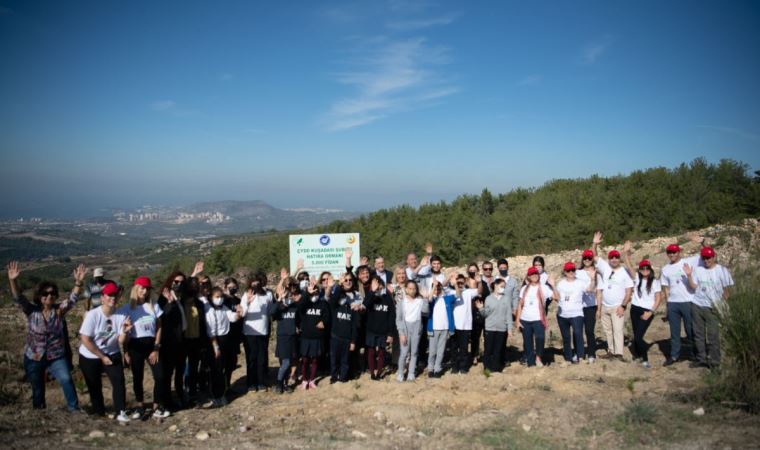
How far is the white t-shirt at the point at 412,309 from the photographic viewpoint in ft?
21.4

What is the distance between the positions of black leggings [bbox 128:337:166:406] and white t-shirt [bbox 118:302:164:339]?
2.8 inches

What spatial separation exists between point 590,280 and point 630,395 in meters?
1.81

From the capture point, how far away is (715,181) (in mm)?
23156

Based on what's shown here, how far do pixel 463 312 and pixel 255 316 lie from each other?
3.04 m

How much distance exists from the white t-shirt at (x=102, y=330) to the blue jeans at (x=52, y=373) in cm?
44

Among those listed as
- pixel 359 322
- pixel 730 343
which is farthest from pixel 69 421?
pixel 730 343

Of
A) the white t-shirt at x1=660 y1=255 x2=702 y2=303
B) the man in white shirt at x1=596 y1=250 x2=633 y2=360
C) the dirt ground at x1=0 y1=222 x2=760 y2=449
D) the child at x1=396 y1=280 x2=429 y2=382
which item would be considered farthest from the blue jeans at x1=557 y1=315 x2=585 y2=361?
the child at x1=396 y1=280 x2=429 y2=382

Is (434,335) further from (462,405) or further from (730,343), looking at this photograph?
(730,343)

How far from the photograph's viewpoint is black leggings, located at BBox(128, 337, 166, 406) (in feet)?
17.0

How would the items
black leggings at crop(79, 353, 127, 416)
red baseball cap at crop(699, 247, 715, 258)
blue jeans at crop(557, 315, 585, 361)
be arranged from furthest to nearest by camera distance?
blue jeans at crop(557, 315, 585, 361) → red baseball cap at crop(699, 247, 715, 258) → black leggings at crop(79, 353, 127, 416)

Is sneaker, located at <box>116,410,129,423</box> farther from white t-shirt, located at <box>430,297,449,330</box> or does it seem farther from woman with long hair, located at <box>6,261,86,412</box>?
white t-shirt, located at <box>430,297,449,330</box>

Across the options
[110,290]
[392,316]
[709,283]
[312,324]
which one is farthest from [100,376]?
[709,283]

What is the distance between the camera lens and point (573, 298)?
670 centimetres

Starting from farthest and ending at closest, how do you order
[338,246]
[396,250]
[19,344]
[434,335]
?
[396,250], [338,246], [19,344], [434,335]
